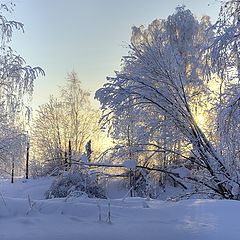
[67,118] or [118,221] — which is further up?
[67,118]

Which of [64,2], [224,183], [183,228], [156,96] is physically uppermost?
[64,2]

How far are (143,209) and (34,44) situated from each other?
11.6 feet

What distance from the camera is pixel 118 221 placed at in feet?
12.4

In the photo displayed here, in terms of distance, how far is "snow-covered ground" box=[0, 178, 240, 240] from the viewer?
125 inches

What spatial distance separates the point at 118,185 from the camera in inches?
658

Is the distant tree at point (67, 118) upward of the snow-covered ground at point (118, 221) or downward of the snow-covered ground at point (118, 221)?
upward

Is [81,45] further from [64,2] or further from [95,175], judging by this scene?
[95,175]

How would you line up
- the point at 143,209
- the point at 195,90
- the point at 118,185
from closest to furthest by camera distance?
the point at 143,209 < the point at 195,90 < the point at 118,185

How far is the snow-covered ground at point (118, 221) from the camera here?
10.4 feet

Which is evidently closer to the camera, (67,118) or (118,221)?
(118,221)

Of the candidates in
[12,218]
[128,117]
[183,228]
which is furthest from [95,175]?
[183,228]

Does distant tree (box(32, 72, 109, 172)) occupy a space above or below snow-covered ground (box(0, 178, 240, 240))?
above

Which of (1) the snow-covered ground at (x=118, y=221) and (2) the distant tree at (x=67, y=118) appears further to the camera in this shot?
(2) the distant tree at (x=67, y=118)

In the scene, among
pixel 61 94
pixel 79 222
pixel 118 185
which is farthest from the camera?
pixel 61 94
